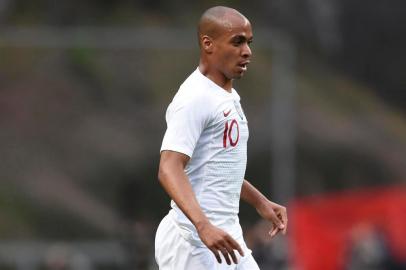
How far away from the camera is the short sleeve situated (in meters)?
7.51

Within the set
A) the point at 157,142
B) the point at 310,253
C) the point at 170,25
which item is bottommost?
the point at 310,253

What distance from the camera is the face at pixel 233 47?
774cm

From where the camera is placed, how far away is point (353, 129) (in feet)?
70.7

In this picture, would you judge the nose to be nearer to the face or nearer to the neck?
the face

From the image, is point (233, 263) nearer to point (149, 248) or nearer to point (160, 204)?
point (149, 248)

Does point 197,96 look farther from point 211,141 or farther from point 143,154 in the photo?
point 143,154

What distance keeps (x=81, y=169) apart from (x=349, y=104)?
4420mm

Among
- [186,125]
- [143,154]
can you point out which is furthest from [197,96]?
[143,154]

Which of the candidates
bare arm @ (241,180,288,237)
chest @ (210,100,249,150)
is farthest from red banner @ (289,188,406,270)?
chest @ (210,100,249,150)

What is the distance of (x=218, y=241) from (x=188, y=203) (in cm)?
29

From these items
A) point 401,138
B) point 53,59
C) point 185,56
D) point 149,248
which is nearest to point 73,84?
point 53,59

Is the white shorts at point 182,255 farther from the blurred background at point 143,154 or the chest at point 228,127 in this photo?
the blurred background at point 143,154

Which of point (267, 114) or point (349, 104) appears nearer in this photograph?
point (267, 114)

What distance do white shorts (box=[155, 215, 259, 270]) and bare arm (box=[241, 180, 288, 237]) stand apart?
430mm
